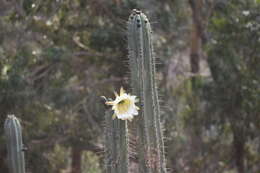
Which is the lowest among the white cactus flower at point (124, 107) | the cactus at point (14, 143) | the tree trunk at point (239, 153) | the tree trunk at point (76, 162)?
the white cactus flower at point (124, 107)

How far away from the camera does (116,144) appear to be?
3.24 m

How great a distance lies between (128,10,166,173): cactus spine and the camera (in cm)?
334

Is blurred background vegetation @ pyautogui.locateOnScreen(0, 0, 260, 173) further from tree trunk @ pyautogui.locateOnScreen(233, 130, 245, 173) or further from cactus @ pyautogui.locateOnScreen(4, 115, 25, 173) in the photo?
cactus @ pyautogui.locateOnScreen(4, 115, 25, 173)

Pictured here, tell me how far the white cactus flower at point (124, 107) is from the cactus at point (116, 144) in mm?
89

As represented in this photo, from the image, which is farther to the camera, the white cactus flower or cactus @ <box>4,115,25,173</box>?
cactus @ <box>4,115,25,173</box>

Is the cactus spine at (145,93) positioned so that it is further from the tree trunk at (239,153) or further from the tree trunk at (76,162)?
the tree trunk at (76,162)

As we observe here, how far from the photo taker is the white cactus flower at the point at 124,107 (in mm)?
3119

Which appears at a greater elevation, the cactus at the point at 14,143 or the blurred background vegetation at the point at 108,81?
the blurred background vegetation at the point at 108,81

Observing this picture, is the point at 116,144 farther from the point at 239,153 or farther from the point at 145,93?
the point at 239,153

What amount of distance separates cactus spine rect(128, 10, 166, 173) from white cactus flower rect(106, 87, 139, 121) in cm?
20

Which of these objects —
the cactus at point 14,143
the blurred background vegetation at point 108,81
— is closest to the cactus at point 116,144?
the cactus at point 14,143

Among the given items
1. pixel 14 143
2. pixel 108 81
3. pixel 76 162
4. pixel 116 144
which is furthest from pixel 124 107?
pixel 76 162

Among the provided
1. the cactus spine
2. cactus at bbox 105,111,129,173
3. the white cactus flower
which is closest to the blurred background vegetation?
the cactus spine

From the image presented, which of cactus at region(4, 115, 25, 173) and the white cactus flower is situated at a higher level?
cactus at region(4, 115, 25, 173)
